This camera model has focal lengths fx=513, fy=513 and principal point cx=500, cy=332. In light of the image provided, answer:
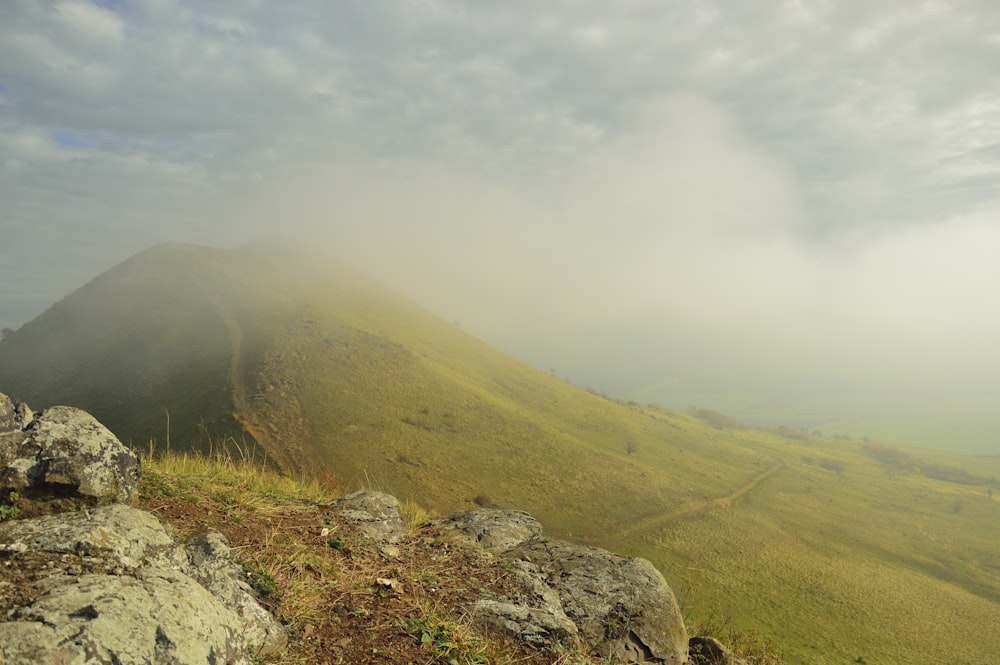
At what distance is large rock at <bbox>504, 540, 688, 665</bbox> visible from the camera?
7098mm

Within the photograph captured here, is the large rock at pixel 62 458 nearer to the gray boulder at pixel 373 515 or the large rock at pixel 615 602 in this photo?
the gray boulder at pixel 373 515

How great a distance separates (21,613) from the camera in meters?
3.23

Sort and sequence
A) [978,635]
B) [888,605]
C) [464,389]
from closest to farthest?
[978,635] < [888,605] < [464,389]

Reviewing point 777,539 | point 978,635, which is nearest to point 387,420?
point 777,539

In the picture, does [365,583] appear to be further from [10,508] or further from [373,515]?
[10,508]

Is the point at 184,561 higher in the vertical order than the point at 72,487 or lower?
lower

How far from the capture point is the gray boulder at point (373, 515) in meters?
8.12

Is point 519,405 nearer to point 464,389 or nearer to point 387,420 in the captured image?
point 464,389

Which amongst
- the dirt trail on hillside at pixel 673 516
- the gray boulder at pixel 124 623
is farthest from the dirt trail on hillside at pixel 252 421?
the gray boulder at pixel 124 623

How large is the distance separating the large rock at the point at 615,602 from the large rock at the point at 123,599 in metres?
4.41

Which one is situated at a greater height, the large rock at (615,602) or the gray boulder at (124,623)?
the gray boulder at (124,623)

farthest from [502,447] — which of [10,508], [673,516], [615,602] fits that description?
[10,508]

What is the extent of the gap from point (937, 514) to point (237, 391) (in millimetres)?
86723

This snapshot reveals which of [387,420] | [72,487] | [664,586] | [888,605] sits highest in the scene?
[72,487]
